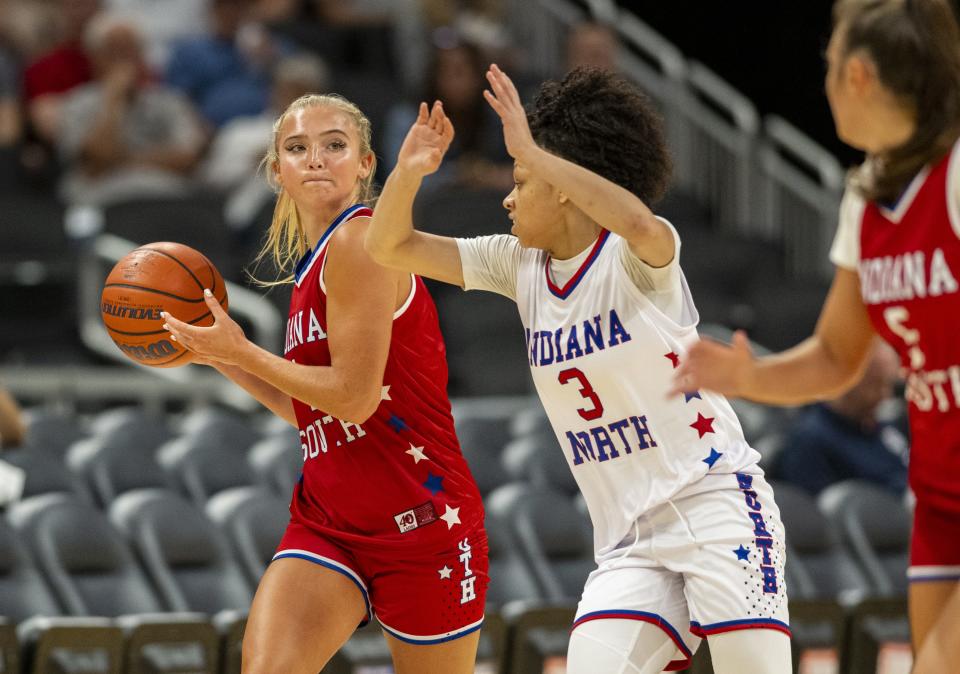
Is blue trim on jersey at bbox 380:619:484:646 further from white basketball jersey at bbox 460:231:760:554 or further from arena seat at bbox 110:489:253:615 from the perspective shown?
arena seat at bbox 110:489:253:615

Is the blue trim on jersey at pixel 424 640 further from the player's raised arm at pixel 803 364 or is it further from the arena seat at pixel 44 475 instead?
the arena seat at pixel 44 475

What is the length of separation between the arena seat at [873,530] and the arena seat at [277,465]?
2605 mm

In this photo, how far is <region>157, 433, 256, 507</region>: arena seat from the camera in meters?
7.11

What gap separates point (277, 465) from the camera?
7.23 metres

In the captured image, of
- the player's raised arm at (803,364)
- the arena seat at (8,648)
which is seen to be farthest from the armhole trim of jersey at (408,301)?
the arena seat at (8,648)

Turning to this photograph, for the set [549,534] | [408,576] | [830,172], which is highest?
[408,576]

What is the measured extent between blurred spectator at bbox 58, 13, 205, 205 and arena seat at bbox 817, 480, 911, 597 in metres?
4.46

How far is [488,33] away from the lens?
11.8m

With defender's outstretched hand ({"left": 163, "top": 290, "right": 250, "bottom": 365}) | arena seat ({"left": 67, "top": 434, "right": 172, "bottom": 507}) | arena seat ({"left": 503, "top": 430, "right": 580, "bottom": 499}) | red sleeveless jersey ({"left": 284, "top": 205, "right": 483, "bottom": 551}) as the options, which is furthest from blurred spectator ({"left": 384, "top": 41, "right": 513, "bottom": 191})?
defender's outstretched hand ({"left": 163, "top": 290, "right": 250, "bottom": 365})

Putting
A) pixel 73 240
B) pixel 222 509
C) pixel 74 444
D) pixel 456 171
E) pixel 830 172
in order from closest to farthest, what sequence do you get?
pixel 222 509 → pixel 74 444 → pixel 73 240 → pixel 456 171 → pixel 830 172

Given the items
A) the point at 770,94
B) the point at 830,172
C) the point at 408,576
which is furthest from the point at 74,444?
the point at 770,94

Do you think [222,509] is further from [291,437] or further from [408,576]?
[408,576]

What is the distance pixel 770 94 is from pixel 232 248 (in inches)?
208

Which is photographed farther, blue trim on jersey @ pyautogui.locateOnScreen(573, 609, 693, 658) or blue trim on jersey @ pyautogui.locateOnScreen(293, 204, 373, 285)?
blue trim on jersey @ pyautogui.locateOnScreen(293, 204, 373, 285)
